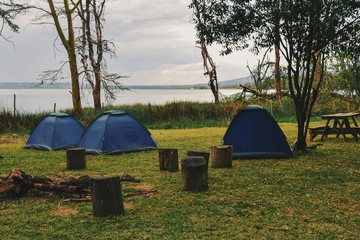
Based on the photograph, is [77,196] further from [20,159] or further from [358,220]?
[20,159]

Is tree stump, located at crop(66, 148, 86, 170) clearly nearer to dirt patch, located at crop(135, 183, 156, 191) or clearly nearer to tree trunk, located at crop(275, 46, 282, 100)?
dirt patch, located at crop(135, 183, 156, 191)

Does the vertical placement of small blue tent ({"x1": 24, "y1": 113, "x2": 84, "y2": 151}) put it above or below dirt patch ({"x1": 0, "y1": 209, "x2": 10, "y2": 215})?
above

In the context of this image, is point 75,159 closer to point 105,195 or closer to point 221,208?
point 105,195

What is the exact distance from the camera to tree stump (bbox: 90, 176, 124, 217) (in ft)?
19.9

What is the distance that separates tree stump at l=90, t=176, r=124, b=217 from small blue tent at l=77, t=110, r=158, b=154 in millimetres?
6894

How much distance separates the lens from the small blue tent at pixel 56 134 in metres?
15.0

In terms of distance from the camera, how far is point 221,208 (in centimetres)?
651

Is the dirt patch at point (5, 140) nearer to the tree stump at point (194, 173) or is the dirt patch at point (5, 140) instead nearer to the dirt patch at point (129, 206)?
the tree stump at point (194, 173)

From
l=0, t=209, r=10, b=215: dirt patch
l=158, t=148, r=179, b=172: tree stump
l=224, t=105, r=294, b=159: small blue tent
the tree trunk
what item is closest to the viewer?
l=0, t=209, r=10, b=215: dirt patch

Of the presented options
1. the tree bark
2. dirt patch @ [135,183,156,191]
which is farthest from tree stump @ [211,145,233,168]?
the tree bark

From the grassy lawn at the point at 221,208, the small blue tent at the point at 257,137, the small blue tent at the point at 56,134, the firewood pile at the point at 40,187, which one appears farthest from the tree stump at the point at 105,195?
the small blue tent at the point at 56,134

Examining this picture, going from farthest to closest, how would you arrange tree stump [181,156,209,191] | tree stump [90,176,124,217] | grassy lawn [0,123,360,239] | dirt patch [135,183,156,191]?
dirt patch [135,183,156,191]
tree stump [181,156,209,191]
tree stump [90,176,124,217]
grassy lawn [0,123,360,239]

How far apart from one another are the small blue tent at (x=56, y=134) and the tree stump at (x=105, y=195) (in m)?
9.18

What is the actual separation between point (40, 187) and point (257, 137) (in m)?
6.25
